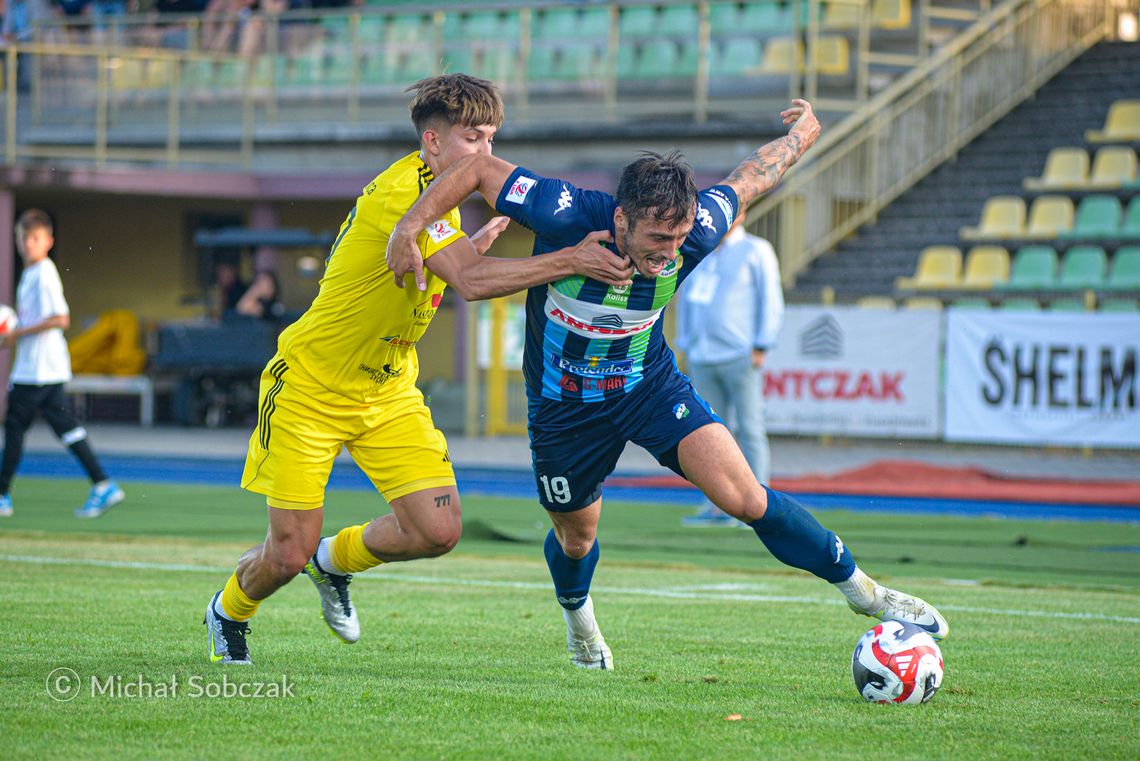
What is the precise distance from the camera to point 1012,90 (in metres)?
24.0

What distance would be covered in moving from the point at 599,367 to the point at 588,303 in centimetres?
28

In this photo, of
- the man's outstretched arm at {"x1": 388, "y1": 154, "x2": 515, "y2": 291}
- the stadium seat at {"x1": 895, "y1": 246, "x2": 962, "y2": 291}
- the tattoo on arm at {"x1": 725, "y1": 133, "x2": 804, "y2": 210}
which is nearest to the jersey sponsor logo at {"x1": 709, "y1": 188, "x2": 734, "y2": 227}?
the tattoo on arm at {"x1": 725, "y1": 133, "x2": 804, "y2": 210}

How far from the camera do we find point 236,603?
6062 mm

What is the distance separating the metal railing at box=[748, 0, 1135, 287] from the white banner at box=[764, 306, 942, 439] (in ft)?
8.75

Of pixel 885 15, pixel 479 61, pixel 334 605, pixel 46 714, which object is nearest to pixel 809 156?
pixel 885 15

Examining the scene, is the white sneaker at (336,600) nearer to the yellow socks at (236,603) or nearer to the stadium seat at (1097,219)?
the yellow socks at (236,603)

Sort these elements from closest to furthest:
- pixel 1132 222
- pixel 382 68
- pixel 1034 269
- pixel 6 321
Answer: pixel 6 321 → pixel 1034 269 → pixel 1132 222 → pixel 382 68

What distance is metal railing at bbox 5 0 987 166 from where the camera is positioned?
75.0 ft

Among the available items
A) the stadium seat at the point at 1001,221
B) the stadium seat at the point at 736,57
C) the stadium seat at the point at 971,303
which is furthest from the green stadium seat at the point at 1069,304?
the stadium seat at the point at 736,57

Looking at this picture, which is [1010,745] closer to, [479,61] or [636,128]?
[636,128]

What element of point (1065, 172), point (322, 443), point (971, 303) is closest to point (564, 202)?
point (322, 443)

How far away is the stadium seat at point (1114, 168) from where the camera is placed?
2100 cm

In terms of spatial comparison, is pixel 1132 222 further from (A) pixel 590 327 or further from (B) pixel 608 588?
(A) pixel 590 327

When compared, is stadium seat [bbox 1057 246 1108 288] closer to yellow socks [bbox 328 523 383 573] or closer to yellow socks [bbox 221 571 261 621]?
yellow socks [bbox 328 523 383 573]
